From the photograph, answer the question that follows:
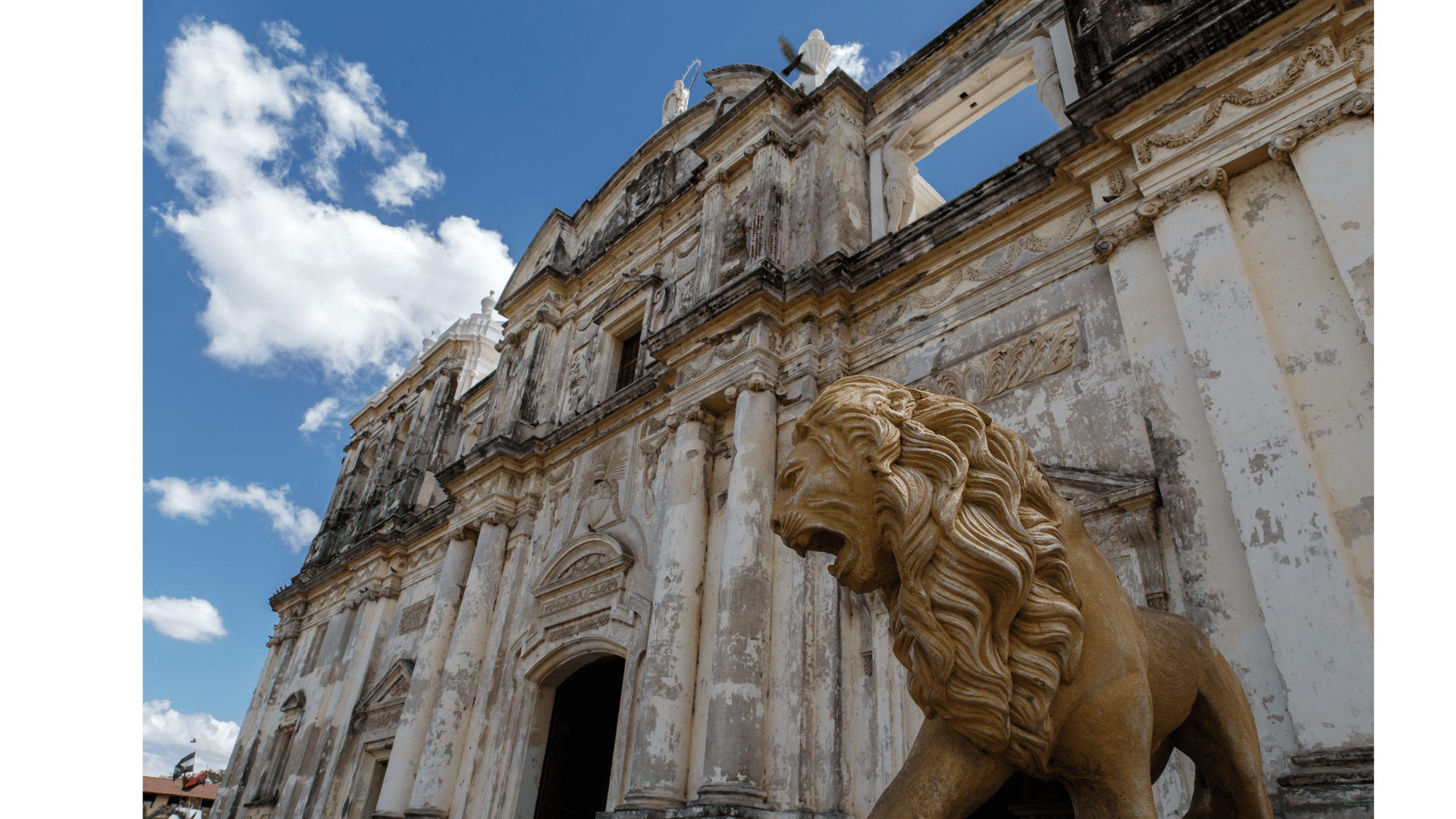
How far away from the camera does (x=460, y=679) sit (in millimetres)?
8859

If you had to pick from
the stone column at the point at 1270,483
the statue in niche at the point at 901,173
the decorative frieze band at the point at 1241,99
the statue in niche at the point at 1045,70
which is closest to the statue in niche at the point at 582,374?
the statue in niche at the point at 901,173

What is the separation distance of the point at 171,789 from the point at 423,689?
36.0 m

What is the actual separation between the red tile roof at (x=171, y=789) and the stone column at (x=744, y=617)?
38.2 m

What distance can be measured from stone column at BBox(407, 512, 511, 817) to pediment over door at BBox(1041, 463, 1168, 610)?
6.94m

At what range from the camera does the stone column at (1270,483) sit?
3.43 meters

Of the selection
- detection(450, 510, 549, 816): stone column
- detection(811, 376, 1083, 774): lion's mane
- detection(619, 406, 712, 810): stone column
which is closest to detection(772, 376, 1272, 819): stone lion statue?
detection(811, 376, 1083, 774): lion's mane

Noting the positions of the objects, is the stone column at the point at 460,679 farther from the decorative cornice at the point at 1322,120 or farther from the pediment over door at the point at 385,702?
the decorative cornice at the point at 1322,120

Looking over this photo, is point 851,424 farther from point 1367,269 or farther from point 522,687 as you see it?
point 522,687

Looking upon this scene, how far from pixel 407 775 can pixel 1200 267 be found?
29.7ft

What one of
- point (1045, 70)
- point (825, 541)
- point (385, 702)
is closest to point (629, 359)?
point (385, 702)

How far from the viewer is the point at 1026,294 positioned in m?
6.00

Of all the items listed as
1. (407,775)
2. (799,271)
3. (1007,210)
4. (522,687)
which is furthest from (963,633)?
(407,775)

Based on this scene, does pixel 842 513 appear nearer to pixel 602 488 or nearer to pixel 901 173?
pixel 602 488

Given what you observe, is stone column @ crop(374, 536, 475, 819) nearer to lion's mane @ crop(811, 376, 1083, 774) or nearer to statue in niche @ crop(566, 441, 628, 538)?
statue in niche @ crop(566, 441, 628, 538)
